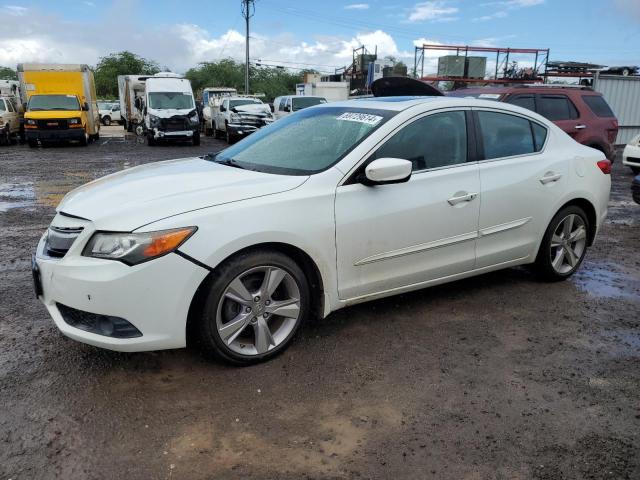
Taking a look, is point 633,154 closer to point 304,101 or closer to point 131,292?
point 131,292

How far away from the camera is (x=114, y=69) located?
63188 mm

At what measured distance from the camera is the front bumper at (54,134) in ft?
61.5

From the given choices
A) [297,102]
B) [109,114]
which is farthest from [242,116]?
[109,114]

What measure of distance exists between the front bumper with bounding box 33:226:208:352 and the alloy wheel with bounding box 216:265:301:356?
25cm

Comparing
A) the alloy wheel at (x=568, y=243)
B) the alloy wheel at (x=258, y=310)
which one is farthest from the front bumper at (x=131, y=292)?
the alloy wheel at (x=568, y=243)

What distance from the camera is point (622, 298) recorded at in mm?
4707

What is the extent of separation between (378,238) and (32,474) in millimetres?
2299

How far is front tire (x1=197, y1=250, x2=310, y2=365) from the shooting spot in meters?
3.12

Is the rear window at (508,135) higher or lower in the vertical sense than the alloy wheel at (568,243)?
higher

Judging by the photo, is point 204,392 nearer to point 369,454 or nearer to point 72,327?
point 72,327

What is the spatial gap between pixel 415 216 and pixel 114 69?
67.1 m

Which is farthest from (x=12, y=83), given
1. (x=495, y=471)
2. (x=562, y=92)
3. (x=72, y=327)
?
(x=495, y=471)

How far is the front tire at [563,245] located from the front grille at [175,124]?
17400mm

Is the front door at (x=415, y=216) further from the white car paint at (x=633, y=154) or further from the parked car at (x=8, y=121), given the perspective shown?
the parked car at (x=8, y=121)
